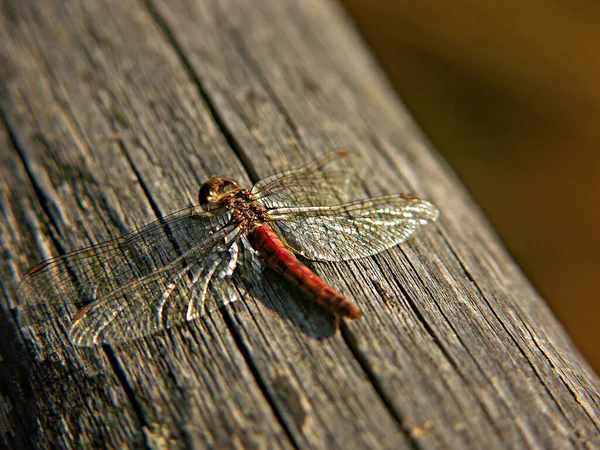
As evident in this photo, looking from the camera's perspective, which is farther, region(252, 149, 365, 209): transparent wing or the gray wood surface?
region(252, 149, 365, 209): transparent wing

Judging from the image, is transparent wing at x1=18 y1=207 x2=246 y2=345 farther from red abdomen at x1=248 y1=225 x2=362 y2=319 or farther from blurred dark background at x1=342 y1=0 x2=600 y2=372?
blurred dark background at x1=342 y1=0 x2=600 y2=372

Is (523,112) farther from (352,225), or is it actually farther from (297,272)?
(297,272)

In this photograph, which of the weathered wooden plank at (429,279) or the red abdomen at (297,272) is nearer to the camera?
the weathered wooden plank at (429,279)

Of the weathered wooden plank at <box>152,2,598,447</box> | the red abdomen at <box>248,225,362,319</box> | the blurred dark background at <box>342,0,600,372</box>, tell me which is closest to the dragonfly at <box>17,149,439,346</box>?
the red abdomen at <box>248,225,362,319</box>

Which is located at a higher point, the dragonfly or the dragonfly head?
the dragonfly head

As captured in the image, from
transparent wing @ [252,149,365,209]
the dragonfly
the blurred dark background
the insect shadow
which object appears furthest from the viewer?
the blurred dark background

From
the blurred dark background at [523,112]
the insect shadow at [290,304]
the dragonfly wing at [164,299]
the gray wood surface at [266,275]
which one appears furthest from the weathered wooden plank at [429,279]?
the blurred dark background at [523,112]

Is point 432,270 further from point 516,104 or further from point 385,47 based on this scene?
point 385,47

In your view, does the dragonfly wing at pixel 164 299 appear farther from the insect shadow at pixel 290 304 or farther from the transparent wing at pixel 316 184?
the transparent wing at pixel 316 184
